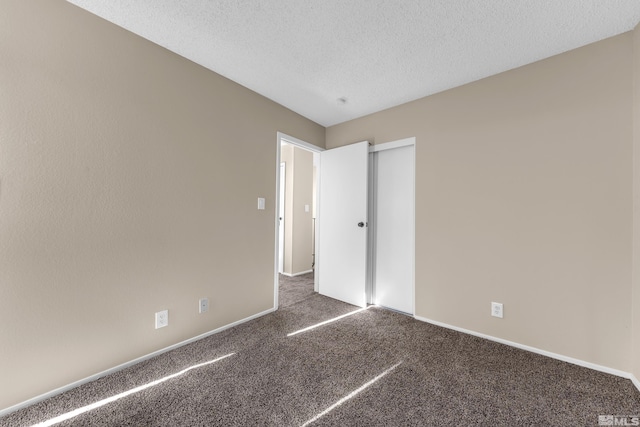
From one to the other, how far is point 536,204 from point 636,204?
19.7 inches

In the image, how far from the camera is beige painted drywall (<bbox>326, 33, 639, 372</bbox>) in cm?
172

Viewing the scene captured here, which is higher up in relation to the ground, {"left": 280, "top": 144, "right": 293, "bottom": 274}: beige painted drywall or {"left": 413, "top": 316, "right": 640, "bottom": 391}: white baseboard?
{"left": 280, "top": 144, "right": 293, "bottom": 274}: beige painted drywall

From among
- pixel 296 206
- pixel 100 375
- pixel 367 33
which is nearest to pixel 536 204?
pixel 367 33

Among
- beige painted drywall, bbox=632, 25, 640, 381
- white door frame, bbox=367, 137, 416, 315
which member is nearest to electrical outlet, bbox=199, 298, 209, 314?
white door frame, bbox=367, 137, 416, 315

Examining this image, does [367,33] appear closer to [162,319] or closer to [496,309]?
[496,309]

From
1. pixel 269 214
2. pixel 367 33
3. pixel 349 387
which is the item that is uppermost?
pixel 367 33

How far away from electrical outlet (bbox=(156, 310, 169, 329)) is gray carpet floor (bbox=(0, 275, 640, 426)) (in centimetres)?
23

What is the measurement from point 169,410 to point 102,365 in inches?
26.8

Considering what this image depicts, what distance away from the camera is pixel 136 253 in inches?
70.6

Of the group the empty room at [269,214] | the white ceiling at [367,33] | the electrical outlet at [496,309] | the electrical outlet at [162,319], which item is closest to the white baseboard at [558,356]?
the empty room at [269,214]

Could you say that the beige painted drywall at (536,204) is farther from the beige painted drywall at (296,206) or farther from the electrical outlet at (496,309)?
the beige painted drywall at (296,206)

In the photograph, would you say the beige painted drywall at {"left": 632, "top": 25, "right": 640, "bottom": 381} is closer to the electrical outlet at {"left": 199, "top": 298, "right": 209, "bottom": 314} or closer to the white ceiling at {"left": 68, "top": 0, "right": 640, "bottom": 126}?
the white ceiling at {"left": 68, "top": 0, "right": 640, "bottom": 126}

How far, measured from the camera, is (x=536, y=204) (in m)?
1.99

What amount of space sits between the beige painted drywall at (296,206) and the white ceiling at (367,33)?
6.64ft
